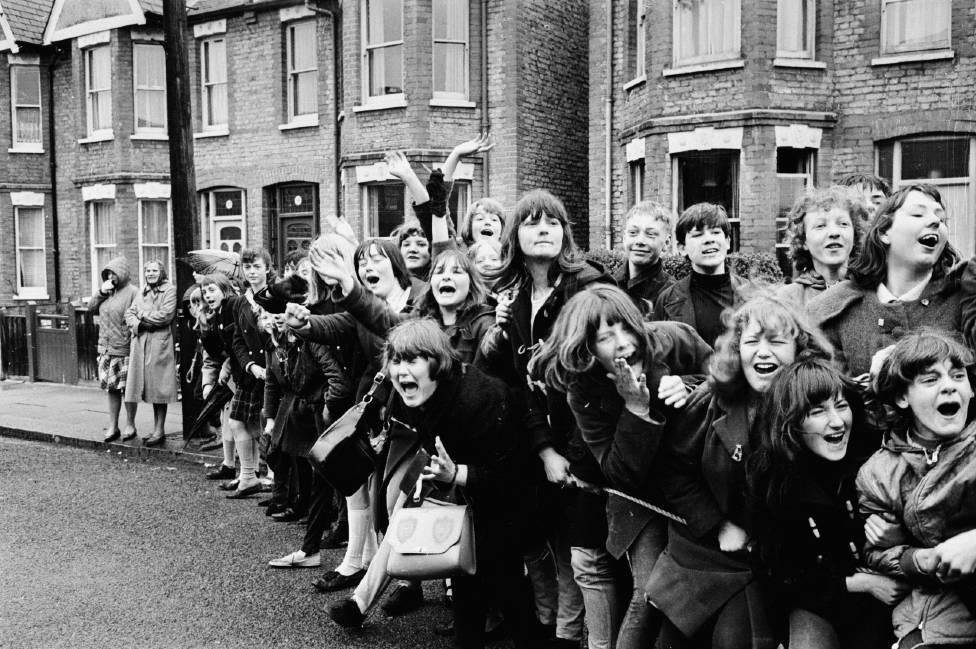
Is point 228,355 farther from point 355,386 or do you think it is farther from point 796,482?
point 796,482

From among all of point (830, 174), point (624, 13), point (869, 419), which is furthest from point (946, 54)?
point (869, 419)

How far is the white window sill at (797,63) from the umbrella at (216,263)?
928 cm

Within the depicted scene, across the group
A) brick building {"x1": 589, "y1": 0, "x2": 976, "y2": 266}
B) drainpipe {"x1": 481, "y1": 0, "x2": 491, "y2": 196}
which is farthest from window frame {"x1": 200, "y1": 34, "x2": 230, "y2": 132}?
brick building {"x1": 589, "y1": 0, "x2": 976, "y2": 266}

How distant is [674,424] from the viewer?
3.41 meters

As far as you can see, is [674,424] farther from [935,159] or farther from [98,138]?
[98,138]

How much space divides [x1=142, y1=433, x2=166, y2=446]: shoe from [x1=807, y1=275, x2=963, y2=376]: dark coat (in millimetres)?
8386

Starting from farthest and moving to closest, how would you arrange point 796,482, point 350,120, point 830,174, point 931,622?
1. point 350,120
2. point 830,174
3. point 796,482
4. point 931,622

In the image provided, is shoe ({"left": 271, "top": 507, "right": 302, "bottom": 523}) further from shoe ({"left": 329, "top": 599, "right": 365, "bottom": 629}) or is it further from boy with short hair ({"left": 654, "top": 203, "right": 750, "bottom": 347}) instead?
boy with short hair ({"left": 654, "top": 203, "right": 750, "bottom": 347})

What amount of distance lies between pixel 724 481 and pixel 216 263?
21.7 ft

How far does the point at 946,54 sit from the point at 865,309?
11.3m

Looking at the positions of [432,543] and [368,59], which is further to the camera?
[368,59]

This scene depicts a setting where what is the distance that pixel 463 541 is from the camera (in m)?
4.04

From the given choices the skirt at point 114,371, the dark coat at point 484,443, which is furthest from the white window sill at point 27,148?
the dark coat at point 484,443

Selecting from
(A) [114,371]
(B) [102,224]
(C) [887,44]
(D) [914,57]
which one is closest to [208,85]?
(B) [102,224]
